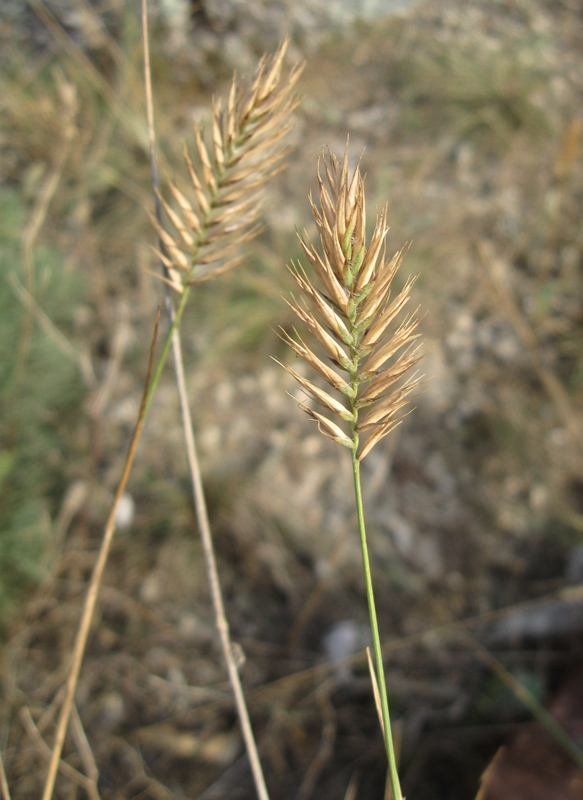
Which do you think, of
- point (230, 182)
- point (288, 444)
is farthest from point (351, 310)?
point (288, 444)

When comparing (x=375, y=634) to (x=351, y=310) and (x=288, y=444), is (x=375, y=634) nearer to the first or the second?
(x=351, y=310)

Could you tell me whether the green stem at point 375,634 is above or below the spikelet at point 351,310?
below

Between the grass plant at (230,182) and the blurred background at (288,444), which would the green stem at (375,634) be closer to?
the grass plant at (230,182)

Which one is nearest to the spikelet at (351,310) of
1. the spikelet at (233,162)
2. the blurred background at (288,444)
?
the spikelet at (233,162)

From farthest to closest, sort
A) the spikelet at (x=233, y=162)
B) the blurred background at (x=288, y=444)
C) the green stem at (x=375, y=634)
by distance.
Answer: the blurred background at (x=288, y=444), the spikelet at (x=233, y=162), the green stem at (x=375, y=634)

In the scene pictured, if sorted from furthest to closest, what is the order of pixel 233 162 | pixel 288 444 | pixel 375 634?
pixel 288 444 → pixel 233 162 → pixel 375 634

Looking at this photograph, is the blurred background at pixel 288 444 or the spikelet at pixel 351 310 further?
the blurred background at pixel 288 444

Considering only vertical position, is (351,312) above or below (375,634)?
above

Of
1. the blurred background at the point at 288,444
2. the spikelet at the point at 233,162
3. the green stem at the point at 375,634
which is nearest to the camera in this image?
the green stem at the point at 375,634

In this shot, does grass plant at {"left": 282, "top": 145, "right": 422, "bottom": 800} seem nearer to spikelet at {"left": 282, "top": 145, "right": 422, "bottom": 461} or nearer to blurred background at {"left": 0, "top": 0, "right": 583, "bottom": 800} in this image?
spikelet at {"left": 282, "top": 145, "right": 422, "bottom": 461}
